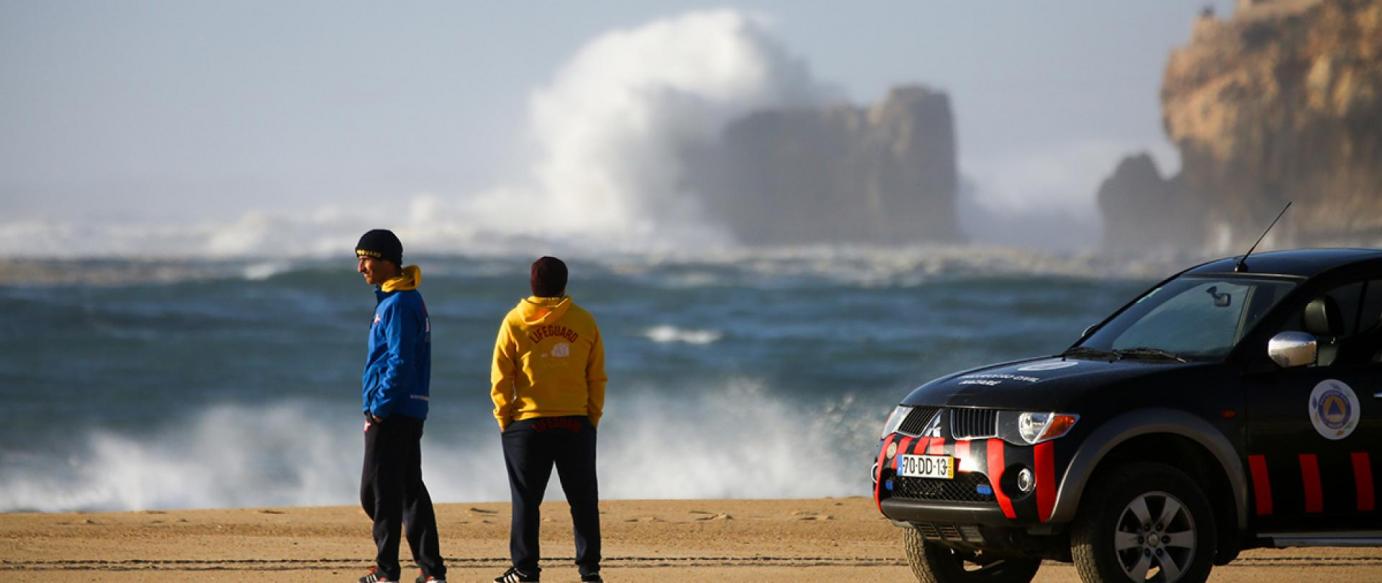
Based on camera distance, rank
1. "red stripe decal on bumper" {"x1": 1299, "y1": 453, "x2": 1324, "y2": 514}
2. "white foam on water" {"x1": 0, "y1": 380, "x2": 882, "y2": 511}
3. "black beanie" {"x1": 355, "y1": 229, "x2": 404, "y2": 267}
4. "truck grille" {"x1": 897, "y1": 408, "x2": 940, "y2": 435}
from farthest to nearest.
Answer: "white foam on water" {"x1": 0, "y1": 380, "x2": 882, "y2": 511} → "black beanie" {"x1": 355, "y1": 229, "x2": 404, "y2": 267} → "truck grille" {"x1": 897, "y1": 408, "x2": 940, "y2": 435} → "red stripe decal on bumper" {"x1": 1299, "y1": 453, "x2": 1324, "y2": 514}

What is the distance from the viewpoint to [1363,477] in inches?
317

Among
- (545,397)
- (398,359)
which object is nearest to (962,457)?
(545,397)

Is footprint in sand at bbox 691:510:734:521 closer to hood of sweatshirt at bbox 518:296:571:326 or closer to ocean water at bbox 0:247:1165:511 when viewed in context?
hood of sweatshirt at bbox 518:296:571:326

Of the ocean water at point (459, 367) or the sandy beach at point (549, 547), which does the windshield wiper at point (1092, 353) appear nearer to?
the sandy beach at point (549, 547)

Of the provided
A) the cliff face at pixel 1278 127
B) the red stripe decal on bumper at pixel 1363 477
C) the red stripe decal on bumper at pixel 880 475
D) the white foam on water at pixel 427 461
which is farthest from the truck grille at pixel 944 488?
the cliff face at pixel 1278 127

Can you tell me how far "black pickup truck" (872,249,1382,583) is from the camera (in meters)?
7.64

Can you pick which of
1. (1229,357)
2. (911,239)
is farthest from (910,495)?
(911,239)

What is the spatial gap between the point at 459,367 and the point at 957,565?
29788mm

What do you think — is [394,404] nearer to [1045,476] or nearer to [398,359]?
[398,359]

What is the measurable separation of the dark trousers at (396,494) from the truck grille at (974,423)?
7.70 feet

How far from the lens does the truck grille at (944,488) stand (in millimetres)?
7734

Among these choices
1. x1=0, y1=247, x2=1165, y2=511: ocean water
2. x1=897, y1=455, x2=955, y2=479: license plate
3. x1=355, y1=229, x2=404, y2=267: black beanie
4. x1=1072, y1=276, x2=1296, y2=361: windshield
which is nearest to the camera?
x1=897, y1=455, x2=955, y2=479: license plate

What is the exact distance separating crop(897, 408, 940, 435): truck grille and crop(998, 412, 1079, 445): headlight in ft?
1.38

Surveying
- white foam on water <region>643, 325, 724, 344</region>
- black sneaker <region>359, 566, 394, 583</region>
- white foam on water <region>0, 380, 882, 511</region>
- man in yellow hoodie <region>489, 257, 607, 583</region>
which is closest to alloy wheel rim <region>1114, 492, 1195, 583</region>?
man in yellow hoodie <region>489, 257, 607, 583</region>
